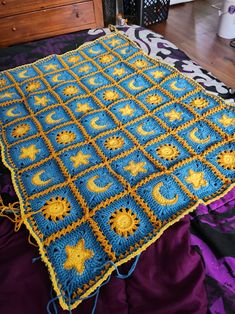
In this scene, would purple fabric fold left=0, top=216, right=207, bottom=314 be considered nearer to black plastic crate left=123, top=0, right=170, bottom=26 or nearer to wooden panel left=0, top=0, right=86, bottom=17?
wooden panel left=0, top=0, right=86, bottom=17

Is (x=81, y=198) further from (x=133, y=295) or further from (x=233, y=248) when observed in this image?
(x=233, y=248)

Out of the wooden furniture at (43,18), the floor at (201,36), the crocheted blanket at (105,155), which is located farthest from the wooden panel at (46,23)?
the crocheted blanket at (105,155)

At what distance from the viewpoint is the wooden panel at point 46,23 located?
205cm

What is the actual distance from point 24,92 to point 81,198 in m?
0.70

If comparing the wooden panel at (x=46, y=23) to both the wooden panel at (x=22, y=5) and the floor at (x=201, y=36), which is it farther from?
the floor at (x=201, y=36)

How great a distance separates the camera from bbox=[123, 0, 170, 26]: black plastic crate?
7.63ft

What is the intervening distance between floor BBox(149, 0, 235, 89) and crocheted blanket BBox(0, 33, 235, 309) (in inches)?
34.8

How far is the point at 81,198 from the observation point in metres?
0.83

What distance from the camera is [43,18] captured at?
83.1 inches

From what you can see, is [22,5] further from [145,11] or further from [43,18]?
[145,11]

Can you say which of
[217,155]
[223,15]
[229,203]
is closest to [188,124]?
[217,155]

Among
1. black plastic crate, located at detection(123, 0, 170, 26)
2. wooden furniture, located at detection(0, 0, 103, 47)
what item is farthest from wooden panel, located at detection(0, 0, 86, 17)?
black plastic crate, located at detection(123, 0, 170, 26)

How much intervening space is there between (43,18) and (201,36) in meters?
1.32

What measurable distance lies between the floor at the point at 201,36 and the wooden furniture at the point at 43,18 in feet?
2.08
